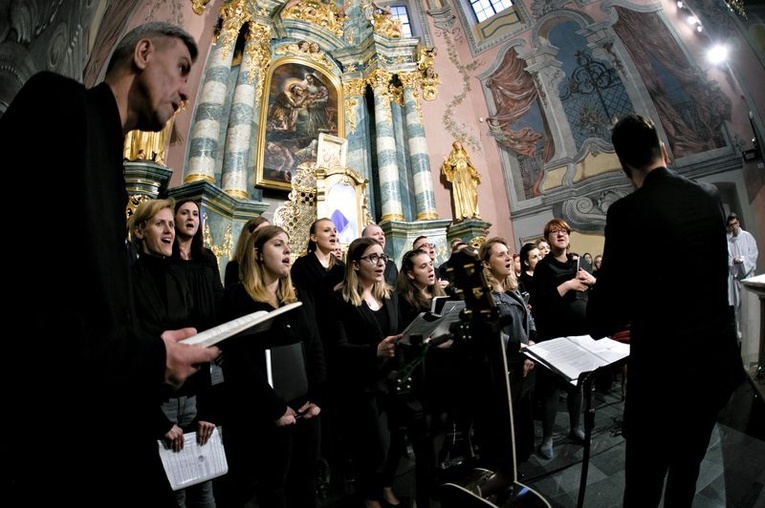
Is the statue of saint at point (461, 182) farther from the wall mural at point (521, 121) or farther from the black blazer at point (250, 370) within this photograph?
the black blazer at point (250, 370)

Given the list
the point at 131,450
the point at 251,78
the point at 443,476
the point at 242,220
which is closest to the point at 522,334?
the point at 443,476

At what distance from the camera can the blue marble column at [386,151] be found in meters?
8.52

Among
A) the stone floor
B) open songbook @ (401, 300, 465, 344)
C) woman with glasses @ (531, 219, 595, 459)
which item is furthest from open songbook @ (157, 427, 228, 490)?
woman with glasses @ (531, 219, 595, 459)

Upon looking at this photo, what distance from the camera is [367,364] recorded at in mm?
2164

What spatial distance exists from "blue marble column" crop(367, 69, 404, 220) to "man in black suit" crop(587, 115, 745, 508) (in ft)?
23.0

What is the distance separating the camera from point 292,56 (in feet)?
29.5

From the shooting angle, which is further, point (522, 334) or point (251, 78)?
point (251, 78)

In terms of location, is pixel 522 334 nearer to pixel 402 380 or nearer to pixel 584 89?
pixel 402 380

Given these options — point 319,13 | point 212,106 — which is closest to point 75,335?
point 212,106

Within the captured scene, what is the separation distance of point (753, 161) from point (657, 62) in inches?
137

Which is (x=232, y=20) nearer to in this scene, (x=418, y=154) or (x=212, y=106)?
(x=212, y=106)

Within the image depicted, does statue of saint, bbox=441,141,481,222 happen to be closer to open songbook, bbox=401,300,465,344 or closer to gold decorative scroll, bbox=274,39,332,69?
gold decorative scroll, bbox=274,39,332,69

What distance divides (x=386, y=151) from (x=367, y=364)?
7.48 meters

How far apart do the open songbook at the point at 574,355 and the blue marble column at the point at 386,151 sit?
6.36 m
